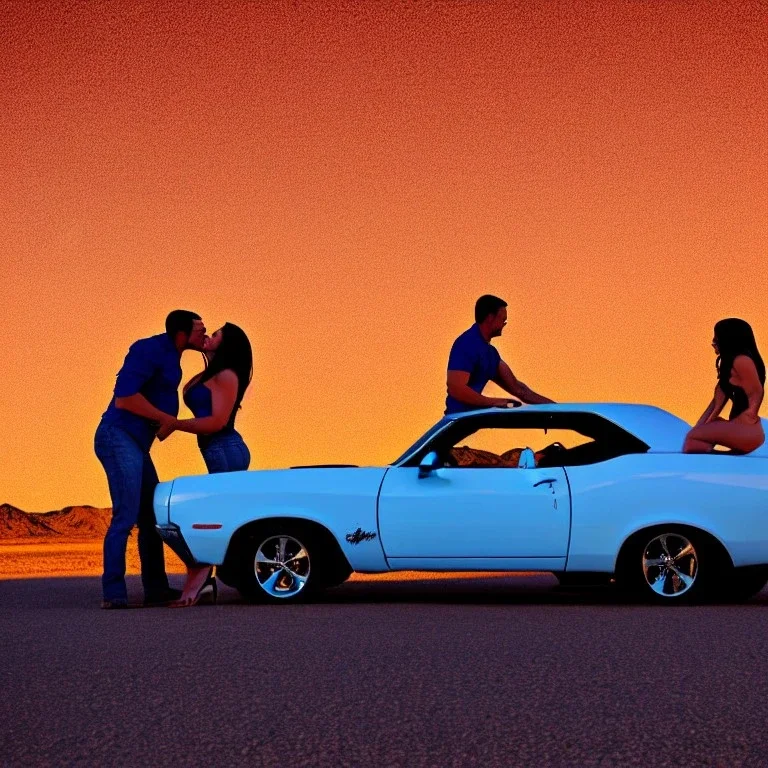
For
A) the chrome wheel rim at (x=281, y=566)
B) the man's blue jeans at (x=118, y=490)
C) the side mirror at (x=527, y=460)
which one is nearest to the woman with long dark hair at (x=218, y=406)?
the man's blue jeans at (x=118, y=490)

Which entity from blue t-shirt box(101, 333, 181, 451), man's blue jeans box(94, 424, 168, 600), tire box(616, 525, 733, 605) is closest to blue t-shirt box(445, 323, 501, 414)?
tire box(616, 525, 733, 605)

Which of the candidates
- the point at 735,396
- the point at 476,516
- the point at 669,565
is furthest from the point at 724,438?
the point at 476,516

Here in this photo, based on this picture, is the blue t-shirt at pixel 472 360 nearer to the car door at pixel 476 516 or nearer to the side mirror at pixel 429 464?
the side mirror at pixel 429 464

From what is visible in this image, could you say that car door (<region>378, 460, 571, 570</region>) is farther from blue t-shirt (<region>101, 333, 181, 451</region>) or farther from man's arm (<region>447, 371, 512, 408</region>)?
blue t-shirt (<region>101, 333, 181, 451</region>)

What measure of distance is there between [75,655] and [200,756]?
2.88m

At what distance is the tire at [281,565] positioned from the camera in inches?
412

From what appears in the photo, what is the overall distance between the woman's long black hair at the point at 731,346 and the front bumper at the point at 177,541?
409 centimetres

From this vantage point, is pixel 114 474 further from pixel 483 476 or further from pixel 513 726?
pixel 513 726

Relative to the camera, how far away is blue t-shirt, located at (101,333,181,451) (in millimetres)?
10328

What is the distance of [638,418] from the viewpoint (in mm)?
10484

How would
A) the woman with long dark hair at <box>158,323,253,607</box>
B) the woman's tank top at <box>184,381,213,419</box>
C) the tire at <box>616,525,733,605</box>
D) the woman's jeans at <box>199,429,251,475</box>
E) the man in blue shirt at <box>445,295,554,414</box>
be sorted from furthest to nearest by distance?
the man in blue shirt at <box>445,295,554,414</box> → the woman's jeans at <box>199,429,251,475</box> → the woman's tank top at <box>184,381,213,419</box> → the woman with long dark hair at <box>158,323,253,607</box> → the tire at <box>616,525,733,605</box>

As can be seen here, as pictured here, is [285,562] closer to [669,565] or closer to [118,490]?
[118,490]

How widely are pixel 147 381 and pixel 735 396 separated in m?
4.27

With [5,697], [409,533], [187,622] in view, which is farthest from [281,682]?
[409,533]
